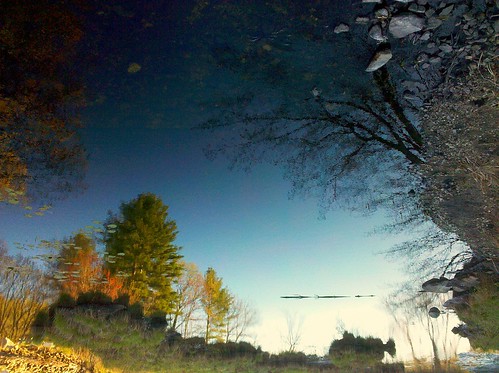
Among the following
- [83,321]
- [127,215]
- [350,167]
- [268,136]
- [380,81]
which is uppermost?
[127,215]

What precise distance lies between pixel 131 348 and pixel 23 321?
395 cm

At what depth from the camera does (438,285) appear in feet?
14.9

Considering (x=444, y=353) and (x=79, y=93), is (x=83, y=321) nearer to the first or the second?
(x=79, y=93)

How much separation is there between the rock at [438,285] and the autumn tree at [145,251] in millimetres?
11884

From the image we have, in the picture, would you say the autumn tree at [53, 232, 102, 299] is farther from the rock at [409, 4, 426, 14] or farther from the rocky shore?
→ the rock at [409, 4, 426, 14]

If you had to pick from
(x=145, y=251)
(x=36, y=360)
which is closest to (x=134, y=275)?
(x=145, y=251)

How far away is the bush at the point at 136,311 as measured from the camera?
11.8 meters

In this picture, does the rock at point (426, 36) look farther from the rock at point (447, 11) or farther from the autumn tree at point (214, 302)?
the autumn tree at point (214, 302)

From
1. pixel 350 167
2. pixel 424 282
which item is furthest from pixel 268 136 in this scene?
pixel 424 282

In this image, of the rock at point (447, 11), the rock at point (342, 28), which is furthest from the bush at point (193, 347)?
the rock at point (447, 11)

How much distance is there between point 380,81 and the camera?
4.17 m

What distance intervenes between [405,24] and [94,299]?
488 inches

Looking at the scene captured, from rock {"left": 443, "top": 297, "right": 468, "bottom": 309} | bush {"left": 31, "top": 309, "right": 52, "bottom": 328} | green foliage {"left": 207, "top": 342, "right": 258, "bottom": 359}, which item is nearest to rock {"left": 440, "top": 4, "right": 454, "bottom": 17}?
rock {"left": 443, "top": 297, "right": 468, "bottom": 309}

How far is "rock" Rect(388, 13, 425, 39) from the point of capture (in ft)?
8.89
